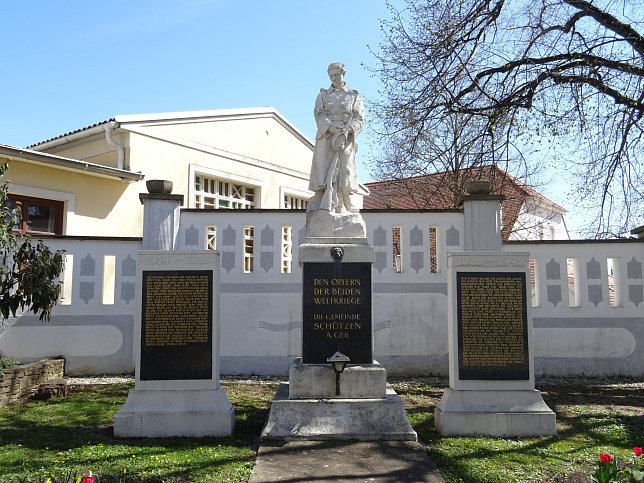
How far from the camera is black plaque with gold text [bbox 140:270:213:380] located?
21.5 feet

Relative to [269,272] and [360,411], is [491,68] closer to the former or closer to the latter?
[269,272]

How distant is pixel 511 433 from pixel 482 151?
23.2 ft

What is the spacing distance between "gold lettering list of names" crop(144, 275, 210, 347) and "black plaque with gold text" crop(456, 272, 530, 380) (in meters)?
3.06

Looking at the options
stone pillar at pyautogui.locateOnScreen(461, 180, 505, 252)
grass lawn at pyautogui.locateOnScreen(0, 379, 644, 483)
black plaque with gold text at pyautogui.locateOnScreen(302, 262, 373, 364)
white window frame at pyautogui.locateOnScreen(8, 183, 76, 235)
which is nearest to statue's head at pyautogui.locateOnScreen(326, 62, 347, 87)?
black plaque with gold text at pyautogui.locateOnScreen(302, 262, 373, 364)

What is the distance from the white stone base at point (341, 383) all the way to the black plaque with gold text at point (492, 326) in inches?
39.2

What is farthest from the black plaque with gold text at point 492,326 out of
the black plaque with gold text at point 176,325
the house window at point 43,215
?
the house window at point 43,215

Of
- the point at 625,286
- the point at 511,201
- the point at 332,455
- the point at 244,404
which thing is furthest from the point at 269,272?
the point at 511,201

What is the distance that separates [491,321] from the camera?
6664 mm

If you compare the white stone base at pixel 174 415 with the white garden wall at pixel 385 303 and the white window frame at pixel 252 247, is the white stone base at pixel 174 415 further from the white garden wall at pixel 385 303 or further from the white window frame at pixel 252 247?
the white window frame at pixel 252 247

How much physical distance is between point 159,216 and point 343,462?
6.18 meters

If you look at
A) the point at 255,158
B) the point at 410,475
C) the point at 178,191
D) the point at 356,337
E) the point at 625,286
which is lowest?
the point at 410,475

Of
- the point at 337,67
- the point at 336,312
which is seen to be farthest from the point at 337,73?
the point at 336,312

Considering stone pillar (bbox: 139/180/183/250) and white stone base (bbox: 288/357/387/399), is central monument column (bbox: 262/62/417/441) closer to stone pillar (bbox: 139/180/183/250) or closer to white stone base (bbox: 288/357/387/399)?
white stone base (bbox: 288/357/387/399)

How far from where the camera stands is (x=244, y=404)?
7.85 m
